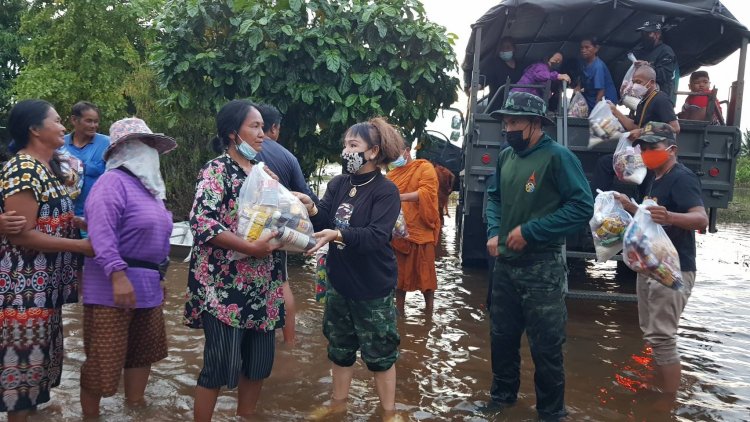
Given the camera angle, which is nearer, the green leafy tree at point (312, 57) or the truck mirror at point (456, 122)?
the green leafy tree at point (312, 57)

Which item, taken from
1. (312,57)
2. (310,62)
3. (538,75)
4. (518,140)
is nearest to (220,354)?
(518,140)

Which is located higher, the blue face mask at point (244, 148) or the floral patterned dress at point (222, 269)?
the blue face mask at point (244, 148)

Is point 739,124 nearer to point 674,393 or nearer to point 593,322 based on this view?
point 593,322

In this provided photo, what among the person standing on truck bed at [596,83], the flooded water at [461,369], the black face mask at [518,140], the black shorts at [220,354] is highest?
the person standing on truck bed at [596,83]

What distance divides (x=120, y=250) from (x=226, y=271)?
59 centimetres

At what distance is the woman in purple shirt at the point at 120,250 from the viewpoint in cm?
285

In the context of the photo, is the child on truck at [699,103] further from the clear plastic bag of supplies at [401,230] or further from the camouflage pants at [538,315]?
the camouflage pants at [538,315]

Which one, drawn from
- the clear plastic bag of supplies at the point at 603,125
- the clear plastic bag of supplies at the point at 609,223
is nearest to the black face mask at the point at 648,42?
the clear plastic bag of supplies at the point at 603,125

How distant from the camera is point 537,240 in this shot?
3.15 meters

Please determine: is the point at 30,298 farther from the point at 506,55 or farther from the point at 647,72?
the point at 506,55

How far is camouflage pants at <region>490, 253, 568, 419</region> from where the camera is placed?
3.25 metres

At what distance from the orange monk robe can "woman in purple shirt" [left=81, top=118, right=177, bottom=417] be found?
2611 mm

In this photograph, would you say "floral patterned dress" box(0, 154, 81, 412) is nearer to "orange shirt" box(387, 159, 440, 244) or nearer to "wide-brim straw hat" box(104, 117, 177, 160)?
"wide-brim straw hat" box(104, 117, 177, 160)

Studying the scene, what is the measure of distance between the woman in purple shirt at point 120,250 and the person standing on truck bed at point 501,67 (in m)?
5.09
